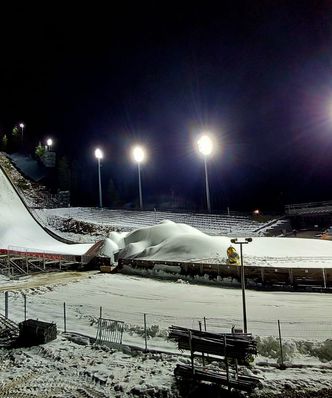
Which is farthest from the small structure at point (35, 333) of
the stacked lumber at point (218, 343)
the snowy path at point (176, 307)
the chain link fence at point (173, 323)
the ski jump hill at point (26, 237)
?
the ski jump hill at point (26, 237)

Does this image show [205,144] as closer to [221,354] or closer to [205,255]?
[205,255]

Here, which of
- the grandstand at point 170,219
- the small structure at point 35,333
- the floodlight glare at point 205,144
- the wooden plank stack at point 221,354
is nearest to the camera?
the wooden plank stack at point 221,354

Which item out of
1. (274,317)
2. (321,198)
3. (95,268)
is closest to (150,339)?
(274,317)

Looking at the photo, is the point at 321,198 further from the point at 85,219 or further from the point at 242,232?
the point at 85,219

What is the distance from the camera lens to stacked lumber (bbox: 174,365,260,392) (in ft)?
27.2

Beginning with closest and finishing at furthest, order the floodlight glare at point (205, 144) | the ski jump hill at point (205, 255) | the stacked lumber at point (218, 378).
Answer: the stacked lumber at point (218, 378), the ski jump hill at point (205, 255), the floodlight glare at point (205, 144)

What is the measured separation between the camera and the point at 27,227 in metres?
48.2

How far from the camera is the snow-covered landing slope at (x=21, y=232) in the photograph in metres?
40.2

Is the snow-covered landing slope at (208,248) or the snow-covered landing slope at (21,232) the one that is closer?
the snow-covered landing slope at (208,248)

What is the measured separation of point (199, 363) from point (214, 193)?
85997 millimetres

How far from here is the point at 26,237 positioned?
45.0 metres

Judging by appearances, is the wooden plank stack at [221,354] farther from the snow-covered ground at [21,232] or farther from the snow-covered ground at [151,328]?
the snow-covered ground at [21,232]

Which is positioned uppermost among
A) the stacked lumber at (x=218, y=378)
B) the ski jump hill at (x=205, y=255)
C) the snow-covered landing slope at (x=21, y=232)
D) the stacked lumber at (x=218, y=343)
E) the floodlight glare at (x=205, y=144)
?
the floodlight glare at (x=205, y=144)

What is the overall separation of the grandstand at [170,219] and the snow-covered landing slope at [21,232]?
365 centimetres
